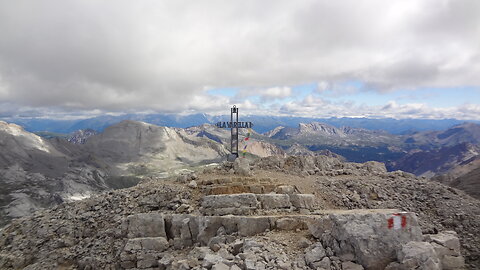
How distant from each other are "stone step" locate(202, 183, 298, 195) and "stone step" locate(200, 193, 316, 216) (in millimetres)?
1185

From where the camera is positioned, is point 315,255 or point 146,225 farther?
point 146,225

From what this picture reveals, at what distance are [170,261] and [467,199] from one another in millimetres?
25833

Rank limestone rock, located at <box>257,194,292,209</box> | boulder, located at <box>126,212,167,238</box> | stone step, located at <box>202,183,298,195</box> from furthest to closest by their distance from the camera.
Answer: stone step, located at <box>202,183,298,195</box>, limestone rock, located at <box>257,194,292,209</box>, boulder, located at <box>126,212,167,238</box>

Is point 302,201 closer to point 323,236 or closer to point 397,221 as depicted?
point 323,236

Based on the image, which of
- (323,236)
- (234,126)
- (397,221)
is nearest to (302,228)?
(323,236)

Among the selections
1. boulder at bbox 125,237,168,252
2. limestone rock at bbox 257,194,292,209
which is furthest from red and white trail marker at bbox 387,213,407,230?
boulder at bbox 125,237,168,252

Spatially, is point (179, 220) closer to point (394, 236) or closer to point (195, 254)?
point (195, 254)

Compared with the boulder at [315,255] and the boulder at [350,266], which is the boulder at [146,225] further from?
the boulder at [350,266]

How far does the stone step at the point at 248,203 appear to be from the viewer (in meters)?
20.1

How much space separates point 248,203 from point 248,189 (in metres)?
2.20

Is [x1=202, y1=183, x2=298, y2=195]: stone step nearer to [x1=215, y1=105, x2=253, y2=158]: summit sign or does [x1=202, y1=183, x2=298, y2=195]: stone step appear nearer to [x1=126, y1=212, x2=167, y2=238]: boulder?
[x1=126, y1=212, x2=167, y2=238]: boulder

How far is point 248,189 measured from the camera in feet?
74.5

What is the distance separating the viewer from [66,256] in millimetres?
19875

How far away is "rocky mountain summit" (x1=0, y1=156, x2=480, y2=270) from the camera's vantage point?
13.5m
